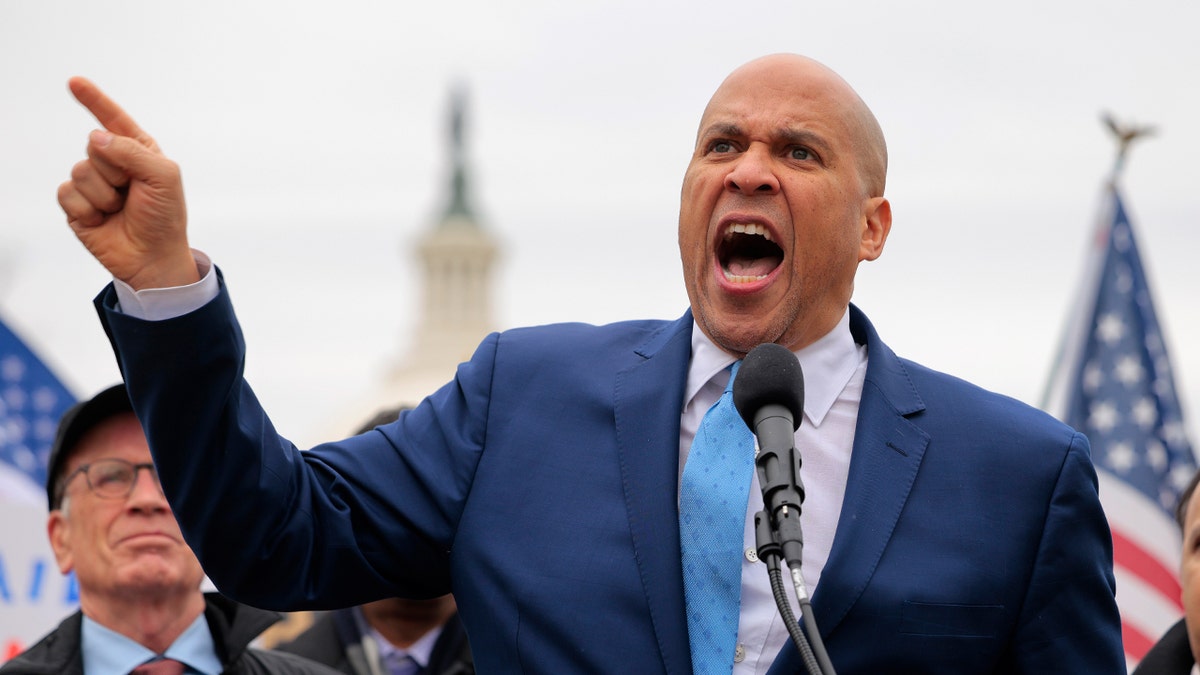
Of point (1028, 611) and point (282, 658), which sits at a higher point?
point (1028, 611)

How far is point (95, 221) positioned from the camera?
3.34 metres

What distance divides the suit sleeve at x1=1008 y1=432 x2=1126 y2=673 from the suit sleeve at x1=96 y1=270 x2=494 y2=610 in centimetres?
118

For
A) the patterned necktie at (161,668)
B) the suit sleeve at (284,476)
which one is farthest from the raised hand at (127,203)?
the patterned necktie at (161,668)

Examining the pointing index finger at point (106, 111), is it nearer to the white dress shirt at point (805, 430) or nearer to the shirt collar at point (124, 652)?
the white dress shirt at point (805, 430)

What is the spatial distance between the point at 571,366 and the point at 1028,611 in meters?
1.09

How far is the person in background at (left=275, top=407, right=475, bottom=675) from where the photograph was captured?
701 centimetres

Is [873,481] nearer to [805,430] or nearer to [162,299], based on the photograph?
[805,430]

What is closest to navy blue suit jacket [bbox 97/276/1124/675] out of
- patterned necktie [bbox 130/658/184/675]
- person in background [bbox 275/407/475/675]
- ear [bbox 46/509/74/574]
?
patterned necktie [bbox 130/658/184/675]

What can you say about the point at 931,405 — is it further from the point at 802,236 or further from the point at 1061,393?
the point at 1061,393

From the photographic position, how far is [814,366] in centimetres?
407

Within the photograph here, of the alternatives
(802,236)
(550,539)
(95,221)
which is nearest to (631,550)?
(550,539)

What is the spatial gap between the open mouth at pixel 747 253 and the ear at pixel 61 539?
284cm

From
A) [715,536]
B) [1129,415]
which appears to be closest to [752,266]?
[715,536]

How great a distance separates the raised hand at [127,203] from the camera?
3.27 meters
